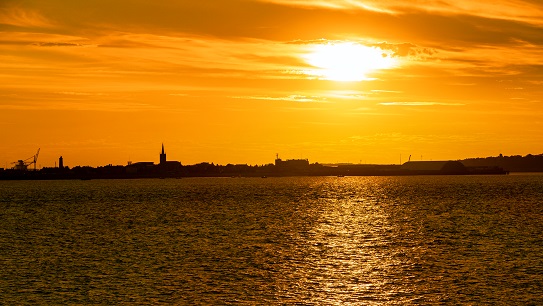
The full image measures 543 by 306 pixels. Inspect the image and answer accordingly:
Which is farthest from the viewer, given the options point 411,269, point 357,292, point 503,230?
point 503,230

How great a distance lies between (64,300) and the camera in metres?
49.2

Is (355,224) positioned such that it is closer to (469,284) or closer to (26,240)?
(26,240)

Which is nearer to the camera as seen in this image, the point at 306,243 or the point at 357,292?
the point at 357,292

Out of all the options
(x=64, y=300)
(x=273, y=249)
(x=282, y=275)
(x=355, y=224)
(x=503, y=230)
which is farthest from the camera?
(x=355, y=224)

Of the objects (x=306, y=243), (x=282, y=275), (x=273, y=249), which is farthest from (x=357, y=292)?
(x=306, y=243)

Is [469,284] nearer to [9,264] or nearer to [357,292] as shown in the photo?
[357,292]

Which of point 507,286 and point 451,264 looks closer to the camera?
point 507,286

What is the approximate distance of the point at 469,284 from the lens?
55125 mm

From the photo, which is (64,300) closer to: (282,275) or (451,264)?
(282,275)

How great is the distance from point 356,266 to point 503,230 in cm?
4573

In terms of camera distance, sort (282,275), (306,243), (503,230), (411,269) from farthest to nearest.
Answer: (503,230)
(306,243)
(411,269)
(282,275)

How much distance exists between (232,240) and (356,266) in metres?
26.4

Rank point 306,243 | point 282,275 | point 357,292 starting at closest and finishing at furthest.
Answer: point 357,292
point 282,275
point 306,243

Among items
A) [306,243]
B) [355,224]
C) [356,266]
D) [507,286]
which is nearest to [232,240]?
[306,243]
